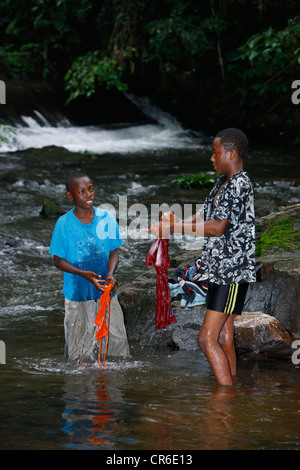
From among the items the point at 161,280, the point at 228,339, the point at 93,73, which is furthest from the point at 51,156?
the point at 228,339

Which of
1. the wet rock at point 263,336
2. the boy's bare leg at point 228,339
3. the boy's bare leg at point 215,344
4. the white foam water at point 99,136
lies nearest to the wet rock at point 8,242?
the wet rock at point 263,336

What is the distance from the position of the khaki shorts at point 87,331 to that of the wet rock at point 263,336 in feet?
3.21

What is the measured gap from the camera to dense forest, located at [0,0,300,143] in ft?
59.9

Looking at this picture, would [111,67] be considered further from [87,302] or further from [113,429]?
[113,429]

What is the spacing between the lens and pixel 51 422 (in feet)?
13.0

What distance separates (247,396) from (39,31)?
20.8m

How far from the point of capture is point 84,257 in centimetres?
482

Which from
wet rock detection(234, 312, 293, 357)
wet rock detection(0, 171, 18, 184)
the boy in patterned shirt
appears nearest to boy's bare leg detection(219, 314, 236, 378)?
the boy in patterned shirt

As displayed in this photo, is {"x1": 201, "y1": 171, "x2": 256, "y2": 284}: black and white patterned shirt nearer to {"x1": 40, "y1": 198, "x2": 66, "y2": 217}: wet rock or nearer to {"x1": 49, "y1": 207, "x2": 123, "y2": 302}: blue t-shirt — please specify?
{"x1": 49, "y1": 207, "x2": 123, "y2": 302}: blue t-shirt

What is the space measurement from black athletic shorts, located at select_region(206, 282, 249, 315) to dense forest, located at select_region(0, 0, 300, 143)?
1234 centimetres

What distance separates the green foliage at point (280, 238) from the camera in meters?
6.25

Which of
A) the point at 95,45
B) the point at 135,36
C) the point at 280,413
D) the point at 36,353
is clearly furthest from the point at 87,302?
the point at 95,45

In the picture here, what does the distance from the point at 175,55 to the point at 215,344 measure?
1590 centimetres

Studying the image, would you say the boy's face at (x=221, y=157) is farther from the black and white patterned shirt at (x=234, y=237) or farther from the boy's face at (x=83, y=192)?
the boy's face at (x=83, y=192)
